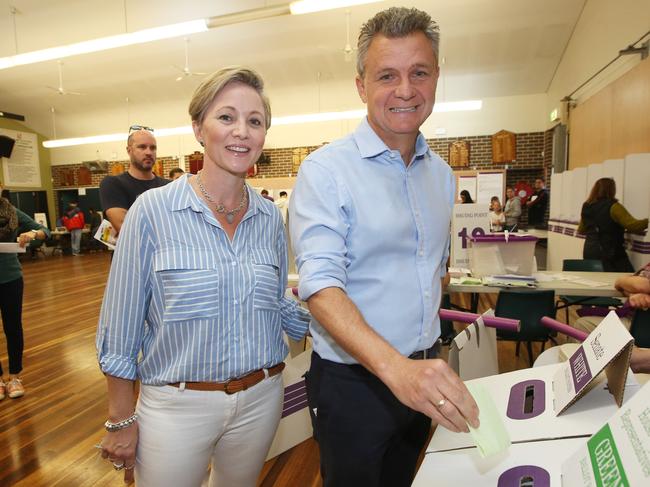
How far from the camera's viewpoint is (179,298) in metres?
1.19

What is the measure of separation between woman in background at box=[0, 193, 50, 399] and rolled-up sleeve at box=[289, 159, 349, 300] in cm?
281

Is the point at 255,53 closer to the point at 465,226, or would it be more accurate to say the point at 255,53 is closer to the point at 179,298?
the point at 465,226

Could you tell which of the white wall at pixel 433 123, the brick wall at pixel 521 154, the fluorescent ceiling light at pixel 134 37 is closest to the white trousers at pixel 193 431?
the fluorescent ceiling light at pixel 134 37

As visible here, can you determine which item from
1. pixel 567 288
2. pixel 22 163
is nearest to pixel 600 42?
pixel 567 288

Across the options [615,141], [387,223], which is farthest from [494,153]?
[387,223]

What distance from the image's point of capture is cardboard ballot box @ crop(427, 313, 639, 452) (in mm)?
821

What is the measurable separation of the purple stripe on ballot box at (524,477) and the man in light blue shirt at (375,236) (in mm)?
381

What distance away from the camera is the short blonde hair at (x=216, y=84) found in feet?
3.98

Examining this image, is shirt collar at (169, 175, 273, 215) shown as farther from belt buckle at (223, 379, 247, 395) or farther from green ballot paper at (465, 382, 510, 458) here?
green ballot paper at (465, 382, 510, 458)

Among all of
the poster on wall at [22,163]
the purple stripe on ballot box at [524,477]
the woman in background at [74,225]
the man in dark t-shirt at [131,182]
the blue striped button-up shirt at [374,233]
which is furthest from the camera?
the poster on wall at [22,163]

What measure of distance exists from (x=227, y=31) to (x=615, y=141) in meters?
7.24

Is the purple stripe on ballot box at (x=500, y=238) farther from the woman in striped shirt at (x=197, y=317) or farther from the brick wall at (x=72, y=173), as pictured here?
the brick wall at (x=72, y=173)

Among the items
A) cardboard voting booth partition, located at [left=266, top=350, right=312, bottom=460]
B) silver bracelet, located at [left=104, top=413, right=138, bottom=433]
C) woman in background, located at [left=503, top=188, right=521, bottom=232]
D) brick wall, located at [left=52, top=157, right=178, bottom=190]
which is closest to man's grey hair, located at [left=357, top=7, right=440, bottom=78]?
silver bracelet, located at [left=104, top=413, right=138, bottom=433]

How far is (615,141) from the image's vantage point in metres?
6.19
